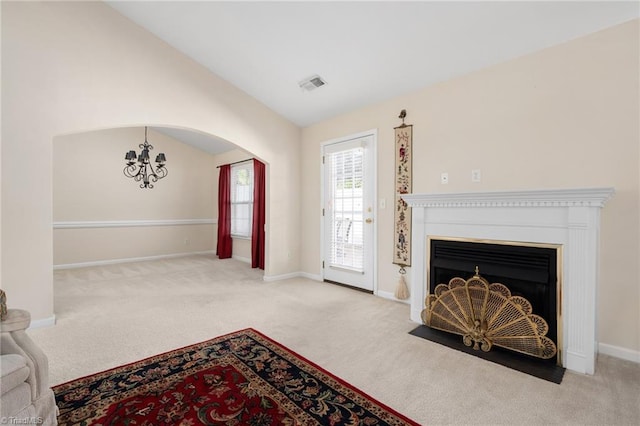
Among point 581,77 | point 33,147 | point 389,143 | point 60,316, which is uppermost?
point 581,77

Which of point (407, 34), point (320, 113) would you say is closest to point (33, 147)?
point (320, 113)

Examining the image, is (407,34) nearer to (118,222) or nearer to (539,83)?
(539,83)

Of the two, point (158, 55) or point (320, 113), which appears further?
point (320, 113)

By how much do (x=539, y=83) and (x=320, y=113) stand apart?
8.57ft

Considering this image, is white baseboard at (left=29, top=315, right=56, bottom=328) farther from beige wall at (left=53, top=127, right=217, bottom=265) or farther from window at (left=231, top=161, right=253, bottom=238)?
window at (left=231, top=161, right=253, bottom=238)

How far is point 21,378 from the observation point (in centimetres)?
133

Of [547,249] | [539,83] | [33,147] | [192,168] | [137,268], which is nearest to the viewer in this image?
[547,249]

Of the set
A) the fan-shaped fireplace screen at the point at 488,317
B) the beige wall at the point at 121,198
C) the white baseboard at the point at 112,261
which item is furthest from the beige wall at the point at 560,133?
the white baseboard at the point at 112,261

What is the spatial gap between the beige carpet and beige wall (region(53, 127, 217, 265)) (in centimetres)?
173

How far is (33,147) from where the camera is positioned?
282cm

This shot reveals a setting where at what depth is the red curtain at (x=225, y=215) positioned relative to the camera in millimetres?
6953

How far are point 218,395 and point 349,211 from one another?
113 inches

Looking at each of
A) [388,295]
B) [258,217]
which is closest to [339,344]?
[388,295]

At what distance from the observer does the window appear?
261 inches
